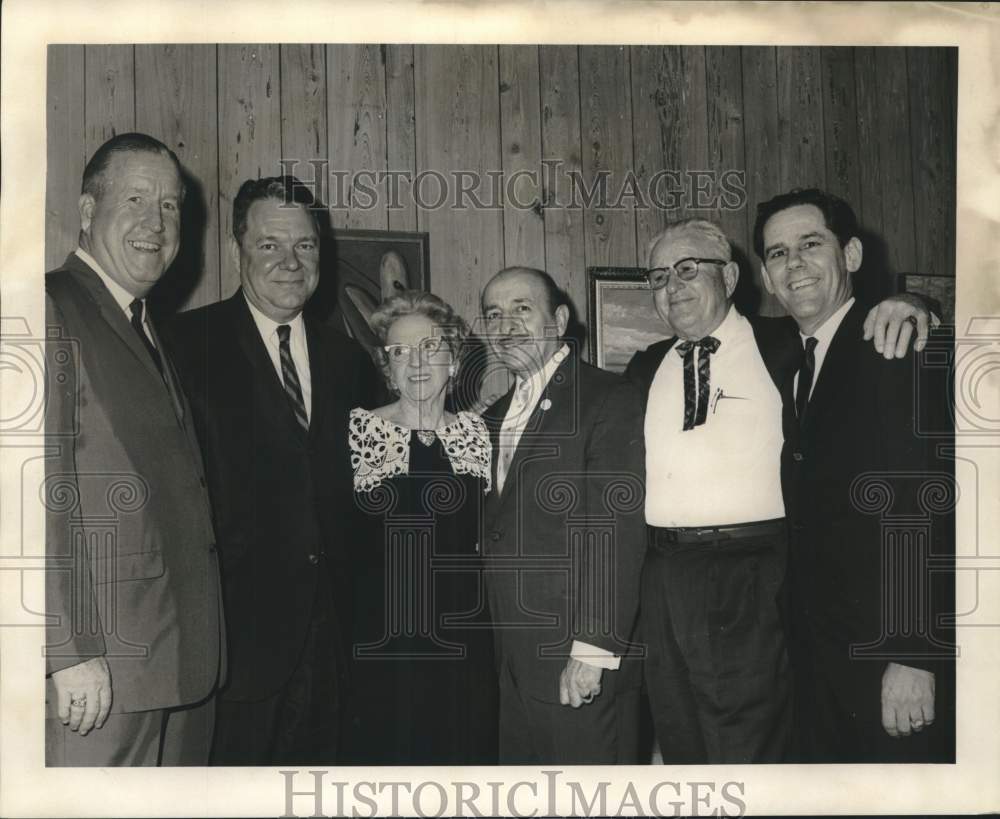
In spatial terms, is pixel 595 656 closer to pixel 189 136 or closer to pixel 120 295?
pixel 120 295

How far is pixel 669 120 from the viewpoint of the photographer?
2.85 m

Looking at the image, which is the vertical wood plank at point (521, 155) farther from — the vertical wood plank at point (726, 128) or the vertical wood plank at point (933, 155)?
the vertical wood plank at point (933, 155)

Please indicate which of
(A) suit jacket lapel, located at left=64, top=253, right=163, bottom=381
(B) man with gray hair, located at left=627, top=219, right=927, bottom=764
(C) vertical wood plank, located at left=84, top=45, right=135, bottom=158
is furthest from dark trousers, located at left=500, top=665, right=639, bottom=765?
(C) vertical wood plank, located at left=84, top=45, right=135, bottom=158

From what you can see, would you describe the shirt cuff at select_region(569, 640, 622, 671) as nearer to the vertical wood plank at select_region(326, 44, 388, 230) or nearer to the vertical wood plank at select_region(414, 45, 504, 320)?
the vertical wood plank at select_region(414, 45, 504, 320)

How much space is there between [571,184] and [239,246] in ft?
2.69

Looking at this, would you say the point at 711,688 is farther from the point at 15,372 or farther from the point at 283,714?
the point at 15,372

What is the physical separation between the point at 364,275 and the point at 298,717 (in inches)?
41.5

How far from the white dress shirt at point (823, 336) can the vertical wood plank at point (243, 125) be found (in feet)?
4.44

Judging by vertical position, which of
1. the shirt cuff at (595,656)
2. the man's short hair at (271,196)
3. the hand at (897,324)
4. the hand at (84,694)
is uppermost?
the man's short hair at (271,196)

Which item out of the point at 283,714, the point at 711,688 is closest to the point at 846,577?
the point at 711,688

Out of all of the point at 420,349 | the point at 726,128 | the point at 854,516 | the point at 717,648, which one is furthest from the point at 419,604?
the point at 726,128

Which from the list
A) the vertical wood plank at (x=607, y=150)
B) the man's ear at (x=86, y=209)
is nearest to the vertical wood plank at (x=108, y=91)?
the man's ear at (x=86, y=209)

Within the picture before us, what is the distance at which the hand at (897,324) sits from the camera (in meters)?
2.76

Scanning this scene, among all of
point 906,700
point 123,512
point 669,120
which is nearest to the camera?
point 123,512
